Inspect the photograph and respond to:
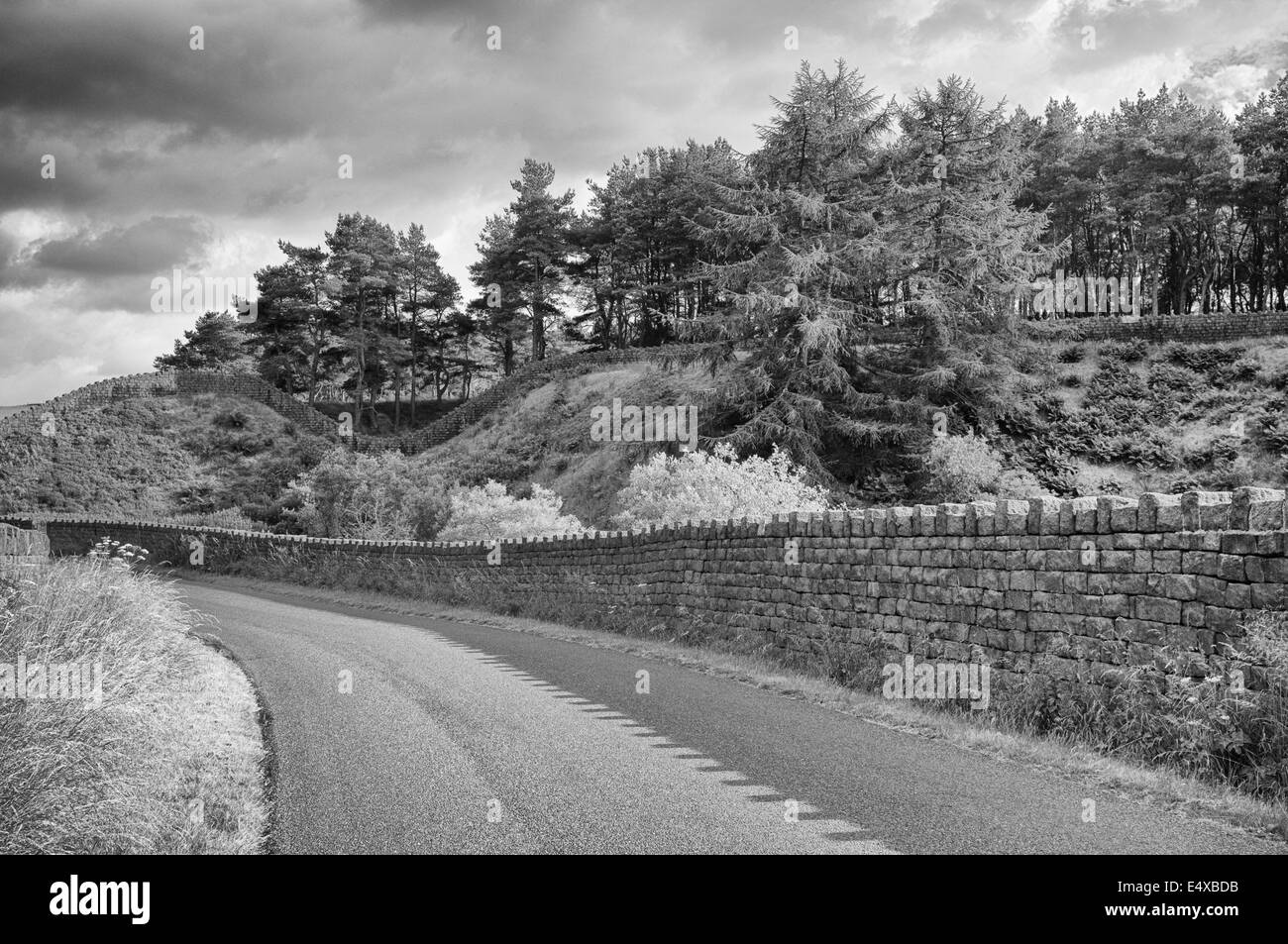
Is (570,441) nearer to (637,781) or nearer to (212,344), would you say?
(637,781)

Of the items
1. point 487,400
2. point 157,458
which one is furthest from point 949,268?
point 157,458

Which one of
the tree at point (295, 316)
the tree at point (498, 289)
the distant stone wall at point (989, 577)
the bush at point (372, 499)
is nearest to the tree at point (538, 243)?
the tree at point (498, 289)

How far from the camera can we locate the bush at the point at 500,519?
89.4 ft

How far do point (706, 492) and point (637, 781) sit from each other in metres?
16.5

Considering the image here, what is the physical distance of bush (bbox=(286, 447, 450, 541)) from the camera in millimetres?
33906

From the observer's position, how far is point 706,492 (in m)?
22.9

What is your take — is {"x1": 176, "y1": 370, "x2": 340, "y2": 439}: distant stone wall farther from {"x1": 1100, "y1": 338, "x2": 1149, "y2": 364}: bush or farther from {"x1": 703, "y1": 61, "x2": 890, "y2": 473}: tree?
{"x1": 1100, "y1": 338, "x2": 1149, "y2": 364}: bush

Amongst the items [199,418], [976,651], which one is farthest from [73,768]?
[199,418]

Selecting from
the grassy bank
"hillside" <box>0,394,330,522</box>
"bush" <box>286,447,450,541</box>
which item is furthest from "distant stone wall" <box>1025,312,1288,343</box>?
"hillside" <box>0,394,330,522</box>

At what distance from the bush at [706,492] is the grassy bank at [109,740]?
1389cm

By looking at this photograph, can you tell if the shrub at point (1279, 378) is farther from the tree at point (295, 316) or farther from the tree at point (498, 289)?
the tree at point (295, 316)

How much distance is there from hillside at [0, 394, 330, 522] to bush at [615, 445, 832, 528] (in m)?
28.5

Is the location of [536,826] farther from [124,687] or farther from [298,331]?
[298,331]
